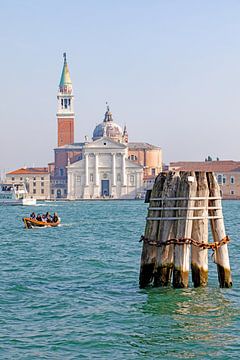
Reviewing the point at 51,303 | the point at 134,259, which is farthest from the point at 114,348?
the point at 134,259

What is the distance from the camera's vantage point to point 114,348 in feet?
33.0

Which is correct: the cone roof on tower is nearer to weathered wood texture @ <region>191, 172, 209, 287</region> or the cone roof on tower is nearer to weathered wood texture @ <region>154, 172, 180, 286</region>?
weathered wood texture @ <region>154, 172, 180, 286</region>

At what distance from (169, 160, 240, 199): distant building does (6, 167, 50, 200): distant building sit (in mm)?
18967

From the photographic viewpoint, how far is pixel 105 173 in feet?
385

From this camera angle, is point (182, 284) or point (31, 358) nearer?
point (31, 358)

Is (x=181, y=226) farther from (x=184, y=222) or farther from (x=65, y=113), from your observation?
(x=65, y=113)

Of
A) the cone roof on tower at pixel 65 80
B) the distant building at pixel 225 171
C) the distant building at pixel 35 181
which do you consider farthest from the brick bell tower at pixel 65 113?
the distant building at pixel 225 171

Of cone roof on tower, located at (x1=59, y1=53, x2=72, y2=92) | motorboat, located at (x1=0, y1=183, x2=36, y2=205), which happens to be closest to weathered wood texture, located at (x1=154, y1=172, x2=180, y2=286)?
motorboat, located at (x1=0, y1=183, x2=36, y2=205)

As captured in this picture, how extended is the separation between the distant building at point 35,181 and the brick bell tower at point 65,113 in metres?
9.41

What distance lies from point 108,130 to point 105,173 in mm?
10050

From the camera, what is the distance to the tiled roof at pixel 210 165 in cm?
11625

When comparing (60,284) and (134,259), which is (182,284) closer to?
(60,284)

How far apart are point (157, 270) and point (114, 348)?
284cm

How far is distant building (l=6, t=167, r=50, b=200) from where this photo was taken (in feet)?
393
